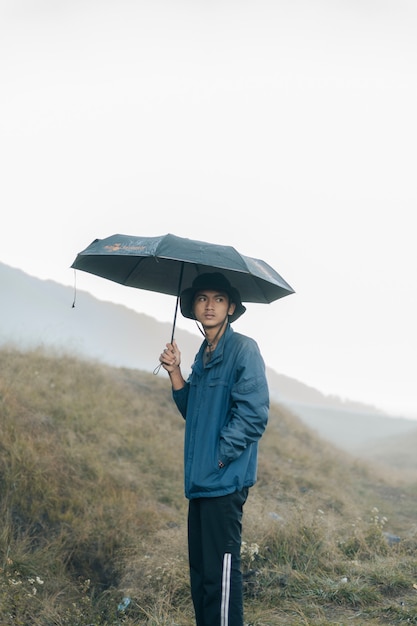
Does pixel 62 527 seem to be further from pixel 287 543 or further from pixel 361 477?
pixel 361 477

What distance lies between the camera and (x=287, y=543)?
17.9 feet

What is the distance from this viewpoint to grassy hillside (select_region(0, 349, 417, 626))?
465 cm

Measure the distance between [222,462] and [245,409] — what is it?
0.34 m

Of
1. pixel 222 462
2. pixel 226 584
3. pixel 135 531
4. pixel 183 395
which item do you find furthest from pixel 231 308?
pixel 135 531

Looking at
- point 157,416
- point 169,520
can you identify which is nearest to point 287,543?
point 169,520

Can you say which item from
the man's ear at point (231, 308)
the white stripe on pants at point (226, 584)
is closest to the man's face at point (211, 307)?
the man's ear at point (231, 308)

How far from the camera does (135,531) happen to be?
6.61 meters

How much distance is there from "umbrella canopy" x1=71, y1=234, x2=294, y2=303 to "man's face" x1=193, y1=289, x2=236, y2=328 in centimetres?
20

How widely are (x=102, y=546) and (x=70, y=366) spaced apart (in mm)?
6784

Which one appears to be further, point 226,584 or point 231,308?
point 231,308

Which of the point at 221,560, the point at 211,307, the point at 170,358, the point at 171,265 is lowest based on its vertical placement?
the point at 221,560

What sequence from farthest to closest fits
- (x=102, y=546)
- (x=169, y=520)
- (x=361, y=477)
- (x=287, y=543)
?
(x=361, y=477), (x=169, y=520), (x=102, y=546), (x=287, y=543)

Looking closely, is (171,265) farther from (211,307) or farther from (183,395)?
(183,395)

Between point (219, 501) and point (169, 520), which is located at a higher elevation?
point (219, 501)
